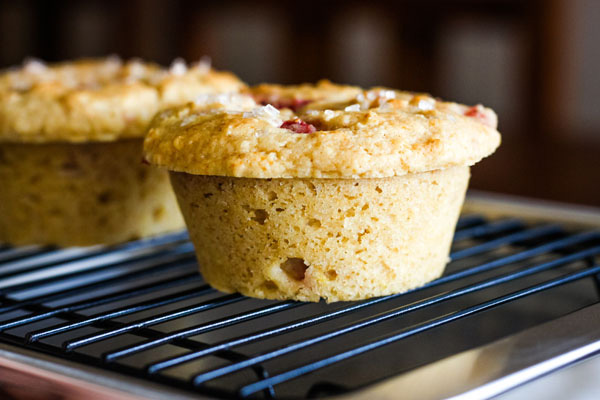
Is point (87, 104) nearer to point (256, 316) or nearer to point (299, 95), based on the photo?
point (299, 95)

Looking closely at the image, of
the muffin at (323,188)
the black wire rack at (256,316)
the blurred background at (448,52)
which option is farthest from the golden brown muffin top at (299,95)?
the blurred background at (448,52)

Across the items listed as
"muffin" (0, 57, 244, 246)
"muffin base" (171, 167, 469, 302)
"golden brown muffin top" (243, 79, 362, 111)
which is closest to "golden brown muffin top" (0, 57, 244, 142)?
"muffin" (0, 57, 244, 246)

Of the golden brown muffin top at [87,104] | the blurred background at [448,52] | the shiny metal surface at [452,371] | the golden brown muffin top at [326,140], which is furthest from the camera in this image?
the blurred background at [448,52]

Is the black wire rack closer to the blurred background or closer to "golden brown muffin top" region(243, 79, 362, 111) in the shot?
"golden brown muffin top" region(243, 79, 362, 111)

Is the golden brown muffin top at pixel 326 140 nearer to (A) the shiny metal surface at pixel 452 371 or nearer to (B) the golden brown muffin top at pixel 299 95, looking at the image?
(B) the golden brown muffin top at pixel 299 95

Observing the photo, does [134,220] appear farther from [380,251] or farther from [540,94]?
[540,94]

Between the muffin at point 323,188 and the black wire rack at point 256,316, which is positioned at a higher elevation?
the muffin at point 323,188

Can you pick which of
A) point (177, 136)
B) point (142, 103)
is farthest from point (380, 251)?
point (142, 103)
